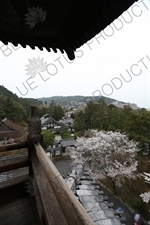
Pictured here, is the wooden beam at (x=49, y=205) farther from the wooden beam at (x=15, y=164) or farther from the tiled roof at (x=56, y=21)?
the tiled roof at (x=56, y=21)

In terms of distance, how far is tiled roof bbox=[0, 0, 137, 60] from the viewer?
96 cm

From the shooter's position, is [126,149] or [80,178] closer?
[80,178]

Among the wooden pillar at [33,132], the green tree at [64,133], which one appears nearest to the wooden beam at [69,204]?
the wooden pillar at [33,132]

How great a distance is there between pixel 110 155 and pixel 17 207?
26.7 feet

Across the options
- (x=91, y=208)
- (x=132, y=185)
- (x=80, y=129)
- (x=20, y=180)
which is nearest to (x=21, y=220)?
(x=20, y=180)

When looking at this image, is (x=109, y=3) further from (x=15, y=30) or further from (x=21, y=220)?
(x=21, y=220)

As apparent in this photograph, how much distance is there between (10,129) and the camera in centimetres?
910

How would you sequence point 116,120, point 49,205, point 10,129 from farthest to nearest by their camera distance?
point 116,120
point 10,129
point 49,205

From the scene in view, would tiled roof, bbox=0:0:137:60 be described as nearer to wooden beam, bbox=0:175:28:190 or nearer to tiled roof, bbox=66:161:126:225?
wooden beam, bbox=0:175:28:190

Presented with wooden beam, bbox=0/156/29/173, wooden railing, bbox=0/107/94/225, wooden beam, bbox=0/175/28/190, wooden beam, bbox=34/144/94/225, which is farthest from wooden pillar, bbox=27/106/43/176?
wooden beam, bbox=34/144/94/225

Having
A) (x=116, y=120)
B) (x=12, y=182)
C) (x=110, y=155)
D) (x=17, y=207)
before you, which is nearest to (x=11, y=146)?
(x=12, y=182)

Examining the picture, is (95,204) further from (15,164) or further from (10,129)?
(10,129)

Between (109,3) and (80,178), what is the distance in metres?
4.23

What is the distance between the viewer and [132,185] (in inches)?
364
